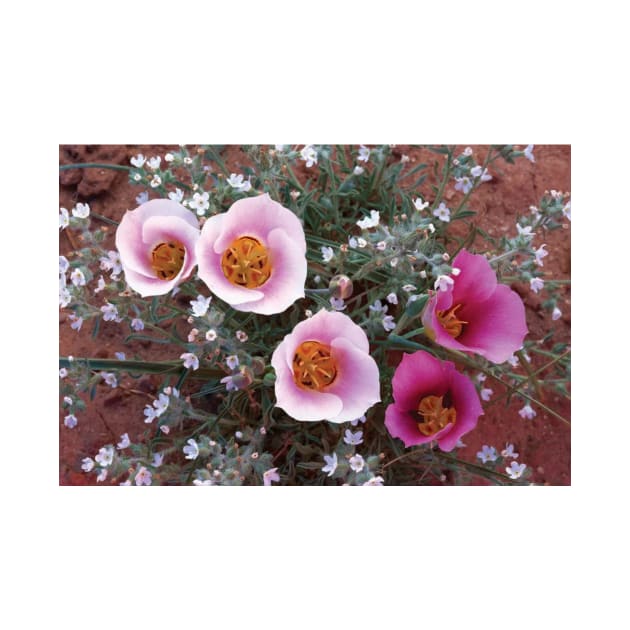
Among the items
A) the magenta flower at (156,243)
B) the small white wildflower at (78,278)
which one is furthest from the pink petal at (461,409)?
the small white wildflower at (78,278)

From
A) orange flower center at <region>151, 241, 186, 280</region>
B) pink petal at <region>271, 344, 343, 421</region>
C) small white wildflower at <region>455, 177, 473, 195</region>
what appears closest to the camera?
pink petal at <region>271, 344, 343, 421</region>

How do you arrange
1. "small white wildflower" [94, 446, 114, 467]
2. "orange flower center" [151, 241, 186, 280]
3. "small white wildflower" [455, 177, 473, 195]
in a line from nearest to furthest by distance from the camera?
"orange flower center" [151, 241, 186, 280] → "small white wildflower" [94, 446, 114, 467] → "small white wildflower" [455, 177, 473, 195]

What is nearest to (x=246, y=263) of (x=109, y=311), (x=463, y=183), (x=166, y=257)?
(x=166, y=257)

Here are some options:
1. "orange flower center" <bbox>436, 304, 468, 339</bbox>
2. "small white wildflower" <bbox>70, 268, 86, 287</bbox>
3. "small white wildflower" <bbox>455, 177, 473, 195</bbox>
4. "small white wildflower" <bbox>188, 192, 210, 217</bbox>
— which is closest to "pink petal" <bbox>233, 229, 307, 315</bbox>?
"small white wildflower" <bbox>188, 192, 210, 217</bbox>

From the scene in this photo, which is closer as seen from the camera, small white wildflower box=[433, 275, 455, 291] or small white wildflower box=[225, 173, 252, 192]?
small white wildflower box=[433, 275, 455, 291]

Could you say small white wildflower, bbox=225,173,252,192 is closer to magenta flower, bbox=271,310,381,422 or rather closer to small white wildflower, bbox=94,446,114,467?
magenta flower, bbox=271,310,381,422

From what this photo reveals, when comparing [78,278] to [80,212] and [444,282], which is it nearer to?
[80,212]

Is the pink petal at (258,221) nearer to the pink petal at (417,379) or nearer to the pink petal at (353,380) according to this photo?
the pink petal at (353,380)

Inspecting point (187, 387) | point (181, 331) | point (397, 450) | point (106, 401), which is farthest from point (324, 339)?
point (106, 401)

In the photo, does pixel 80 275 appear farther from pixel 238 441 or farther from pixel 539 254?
pixel 539 254
